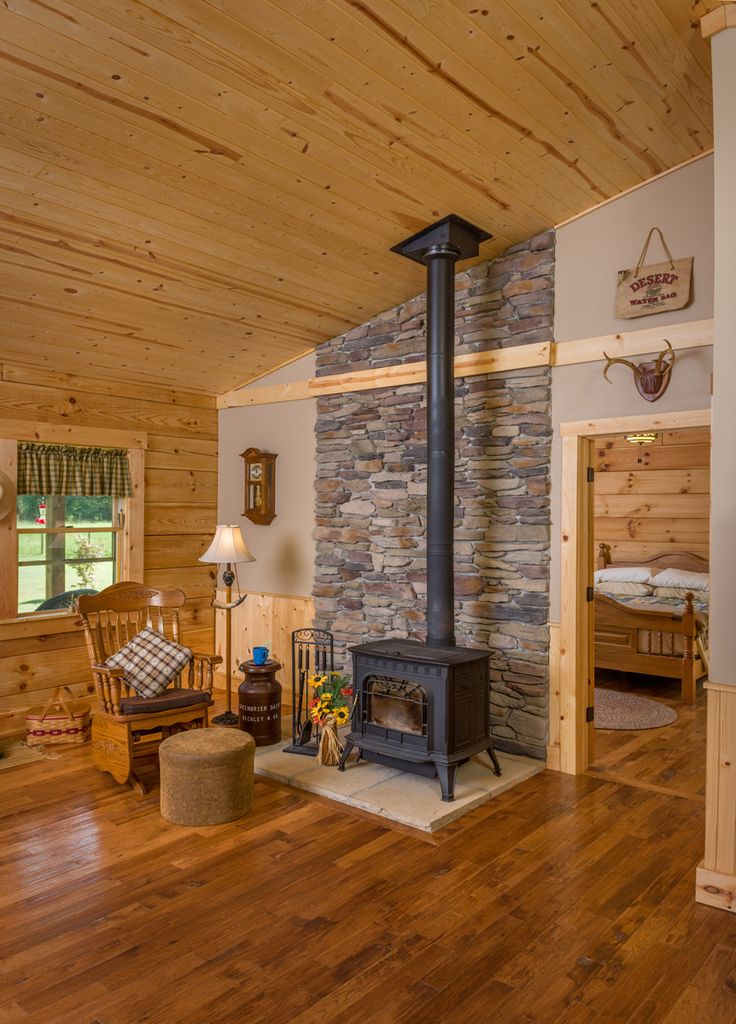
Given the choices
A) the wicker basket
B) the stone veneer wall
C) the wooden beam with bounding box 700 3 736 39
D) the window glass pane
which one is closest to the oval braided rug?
the stone veneer wall

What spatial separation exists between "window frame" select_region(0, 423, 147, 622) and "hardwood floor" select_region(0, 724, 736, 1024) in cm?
138

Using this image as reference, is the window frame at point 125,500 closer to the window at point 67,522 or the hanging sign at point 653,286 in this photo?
the window at point 67,522

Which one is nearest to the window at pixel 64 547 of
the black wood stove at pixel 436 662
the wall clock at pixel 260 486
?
the wall clock at pixel 260 486

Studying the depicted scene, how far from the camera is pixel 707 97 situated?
3.40m

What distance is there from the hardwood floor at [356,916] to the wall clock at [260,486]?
2.47m

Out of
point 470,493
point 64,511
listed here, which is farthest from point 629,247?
point 64,511

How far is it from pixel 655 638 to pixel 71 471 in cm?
475

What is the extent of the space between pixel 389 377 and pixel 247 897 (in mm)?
3358

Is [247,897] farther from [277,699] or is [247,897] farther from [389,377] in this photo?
[389,377]

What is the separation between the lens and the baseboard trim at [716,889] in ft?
9.37

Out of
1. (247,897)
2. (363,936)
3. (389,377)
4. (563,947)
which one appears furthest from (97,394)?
(563,947)

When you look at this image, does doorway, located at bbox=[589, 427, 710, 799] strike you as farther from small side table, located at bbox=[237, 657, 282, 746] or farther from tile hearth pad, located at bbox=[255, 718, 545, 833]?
small side table, located at bbox=[237, 657, 282, 746]

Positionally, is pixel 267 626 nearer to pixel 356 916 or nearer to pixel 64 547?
pixel 64 547

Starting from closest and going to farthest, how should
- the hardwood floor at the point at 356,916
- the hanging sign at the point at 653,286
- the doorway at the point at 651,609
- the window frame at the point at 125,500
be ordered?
1. the hardwood floor at the point at 356,916
2. the hanging sign at the point at 653,286
3. the doorway at the point at 651,609
4. the window frame at the point at 125,500
